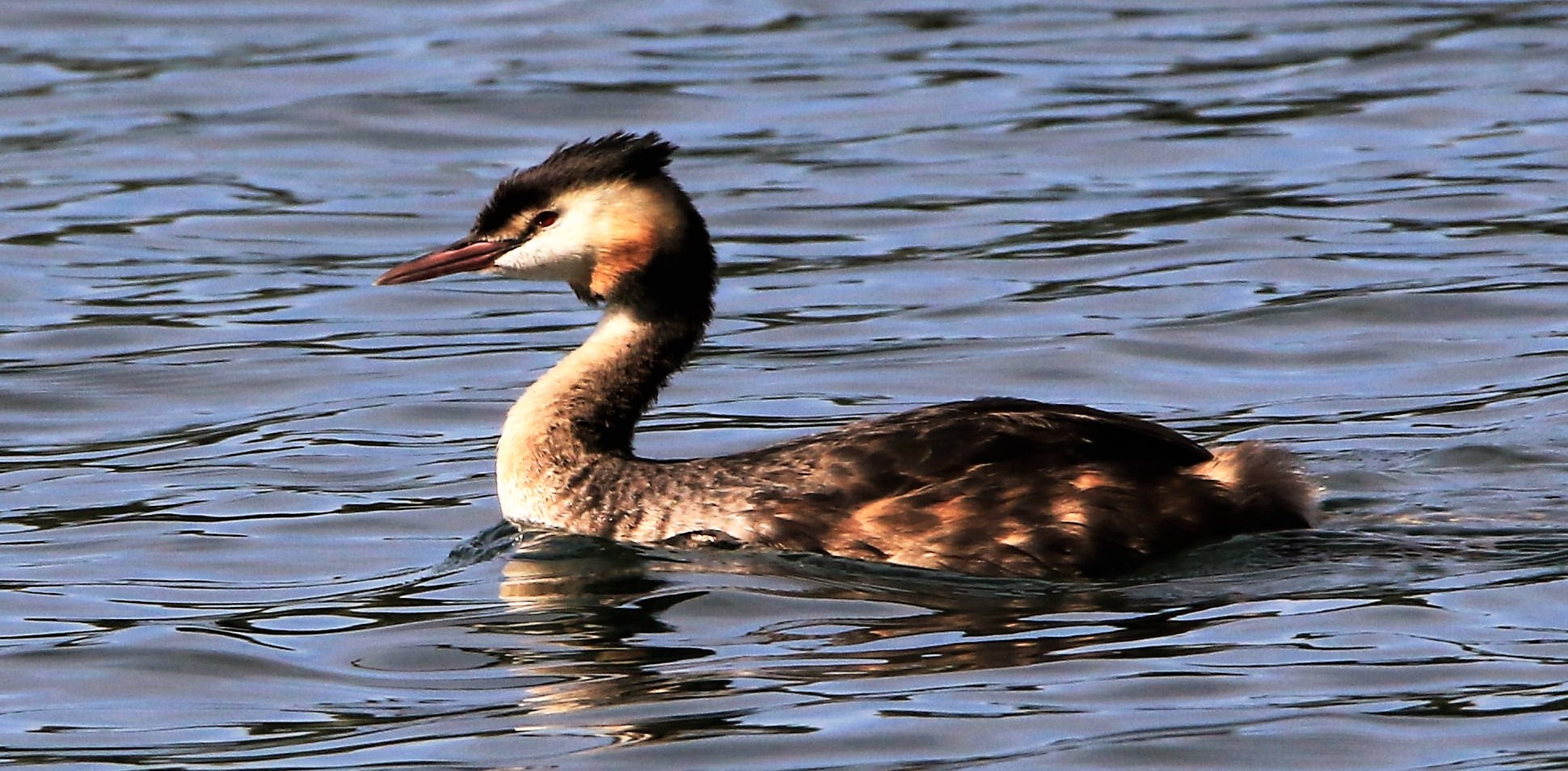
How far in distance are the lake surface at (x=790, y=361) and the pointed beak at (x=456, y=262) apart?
823 millimetres

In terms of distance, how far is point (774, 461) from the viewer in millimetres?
8227

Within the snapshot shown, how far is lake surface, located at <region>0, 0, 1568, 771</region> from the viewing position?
6855 mm

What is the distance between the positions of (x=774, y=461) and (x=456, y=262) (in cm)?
129

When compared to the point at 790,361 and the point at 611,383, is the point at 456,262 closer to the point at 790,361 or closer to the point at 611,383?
the point at 611,383

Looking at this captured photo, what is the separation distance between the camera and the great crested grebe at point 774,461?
785cm

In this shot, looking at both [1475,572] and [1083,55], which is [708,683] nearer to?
[1475,572]

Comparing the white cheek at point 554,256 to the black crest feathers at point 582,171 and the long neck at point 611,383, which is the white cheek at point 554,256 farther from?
the long neck at point 611,383

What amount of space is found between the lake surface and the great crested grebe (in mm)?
115

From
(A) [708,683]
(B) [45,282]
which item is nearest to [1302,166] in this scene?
(B) [45,282]

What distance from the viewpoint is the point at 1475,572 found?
7.86m

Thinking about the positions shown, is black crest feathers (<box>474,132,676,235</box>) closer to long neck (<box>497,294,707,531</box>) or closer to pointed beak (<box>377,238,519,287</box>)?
pointed beak (<box>377,238,519,287</box>)

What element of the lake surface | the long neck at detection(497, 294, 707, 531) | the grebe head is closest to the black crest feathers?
the grebe head

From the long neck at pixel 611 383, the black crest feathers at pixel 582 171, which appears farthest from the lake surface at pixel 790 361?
the black crest feathers at pixel 582 171

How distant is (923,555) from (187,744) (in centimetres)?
213
